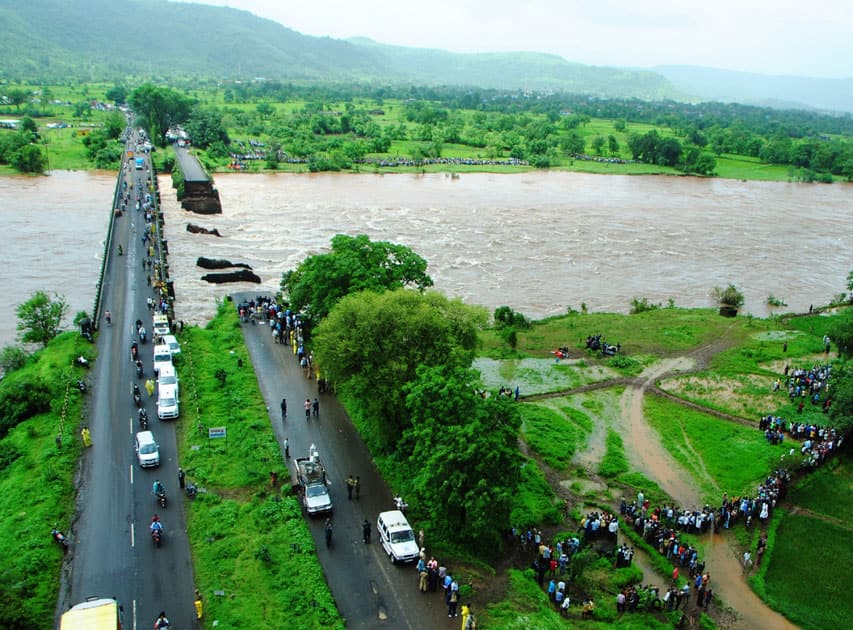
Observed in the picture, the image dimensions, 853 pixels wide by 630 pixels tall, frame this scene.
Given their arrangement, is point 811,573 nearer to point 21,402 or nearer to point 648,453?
point 648,453

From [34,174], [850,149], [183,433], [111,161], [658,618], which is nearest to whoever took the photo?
[658,618]

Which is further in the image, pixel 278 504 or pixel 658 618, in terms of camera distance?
pixel 278 504

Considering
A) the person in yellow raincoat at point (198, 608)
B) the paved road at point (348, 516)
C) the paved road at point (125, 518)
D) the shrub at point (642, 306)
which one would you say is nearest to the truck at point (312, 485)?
the paved road at point (348, 516)

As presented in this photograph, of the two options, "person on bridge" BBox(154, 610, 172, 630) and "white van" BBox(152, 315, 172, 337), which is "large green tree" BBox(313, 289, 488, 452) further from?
"white van" BBox(152, 315, 172, 337)

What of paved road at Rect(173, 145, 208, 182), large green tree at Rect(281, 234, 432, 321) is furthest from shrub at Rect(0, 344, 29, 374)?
paved road at Rect(173, 145, 208, 182)

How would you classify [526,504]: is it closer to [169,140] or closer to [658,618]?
[658,618]

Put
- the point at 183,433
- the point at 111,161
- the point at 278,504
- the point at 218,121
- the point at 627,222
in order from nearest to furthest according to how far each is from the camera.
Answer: the point at 278,504, the point at 183,433, the point at 627,222, the point at 111,161, the point at 218,121

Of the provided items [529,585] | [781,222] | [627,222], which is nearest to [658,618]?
[529,585]
